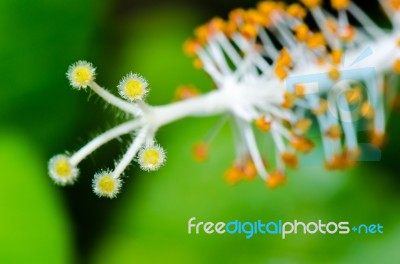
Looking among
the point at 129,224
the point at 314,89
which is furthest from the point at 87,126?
the point at 314,89

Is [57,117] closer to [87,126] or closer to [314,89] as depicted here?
[87,126]

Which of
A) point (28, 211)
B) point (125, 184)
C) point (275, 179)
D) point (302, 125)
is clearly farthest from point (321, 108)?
point (28, 211)

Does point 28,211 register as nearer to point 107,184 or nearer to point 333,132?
point 107,184

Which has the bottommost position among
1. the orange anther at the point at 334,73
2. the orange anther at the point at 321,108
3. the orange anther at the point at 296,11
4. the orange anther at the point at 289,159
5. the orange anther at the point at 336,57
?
the orange anther at the point at 289,159

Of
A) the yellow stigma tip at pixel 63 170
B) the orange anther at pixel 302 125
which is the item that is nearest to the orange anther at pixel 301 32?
the orange anther at pixel 302 125

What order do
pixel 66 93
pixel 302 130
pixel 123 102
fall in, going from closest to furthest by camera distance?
pixel 123 102 → pixel 302 130 → pixel 66 93

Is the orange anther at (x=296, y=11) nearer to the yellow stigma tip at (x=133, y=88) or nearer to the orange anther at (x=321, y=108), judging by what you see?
the orange anther at (x=321, y=108)

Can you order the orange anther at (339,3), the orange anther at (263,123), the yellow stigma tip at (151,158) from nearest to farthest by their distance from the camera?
the yellow stigma tip at (151,158) → the orange anther at (263,123) → the orange anther at (339,3)

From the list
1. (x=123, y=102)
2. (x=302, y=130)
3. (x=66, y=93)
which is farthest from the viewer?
(x=66, y=93)
